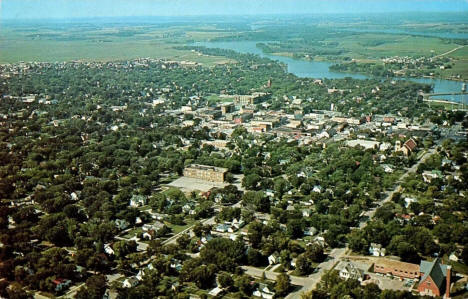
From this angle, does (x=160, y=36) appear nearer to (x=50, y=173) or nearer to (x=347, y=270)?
(x=50, y=173)

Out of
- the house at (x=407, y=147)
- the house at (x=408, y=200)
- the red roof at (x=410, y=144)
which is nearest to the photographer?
the house at (x=408, y=200)

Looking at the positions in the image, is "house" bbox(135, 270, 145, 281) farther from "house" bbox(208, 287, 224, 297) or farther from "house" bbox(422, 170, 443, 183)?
"house" bbox(422, 170, 443, 183)

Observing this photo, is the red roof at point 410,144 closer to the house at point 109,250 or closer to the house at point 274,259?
the house at point 274,259

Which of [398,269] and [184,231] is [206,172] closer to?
[184,231]

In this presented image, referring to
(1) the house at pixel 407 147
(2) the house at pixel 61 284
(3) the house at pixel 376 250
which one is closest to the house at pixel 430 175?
(1) the house at pixel 407 147

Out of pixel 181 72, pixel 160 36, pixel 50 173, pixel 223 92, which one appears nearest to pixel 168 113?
pixel 223 92

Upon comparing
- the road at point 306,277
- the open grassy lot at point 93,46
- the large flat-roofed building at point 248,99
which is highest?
the open grassy lot at point 93,46

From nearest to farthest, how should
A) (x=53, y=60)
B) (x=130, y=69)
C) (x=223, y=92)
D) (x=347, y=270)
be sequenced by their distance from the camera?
(x=347, y=270) → (x=223, y=92) → (x=130, y=69) → (x=53, y=60)
